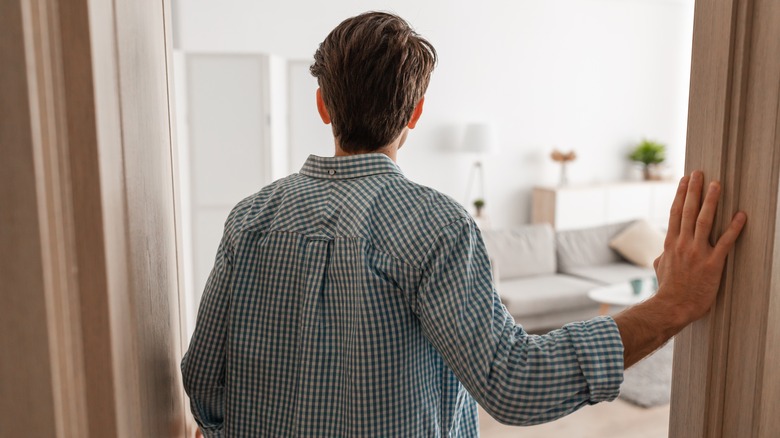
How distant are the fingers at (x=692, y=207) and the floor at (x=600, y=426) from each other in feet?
9.00

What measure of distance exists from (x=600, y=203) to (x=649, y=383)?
3.14 m

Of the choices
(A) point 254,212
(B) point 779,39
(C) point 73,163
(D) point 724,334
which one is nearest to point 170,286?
(A) point 254,212

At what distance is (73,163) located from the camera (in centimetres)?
72

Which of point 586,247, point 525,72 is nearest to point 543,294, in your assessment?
point 586,247

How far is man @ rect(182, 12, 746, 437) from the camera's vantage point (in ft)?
2.89

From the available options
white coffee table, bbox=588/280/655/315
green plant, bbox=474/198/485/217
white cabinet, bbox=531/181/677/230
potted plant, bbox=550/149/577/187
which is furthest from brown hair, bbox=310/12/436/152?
potted plant, bbox=550/149/577/187

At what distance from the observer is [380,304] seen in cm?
93

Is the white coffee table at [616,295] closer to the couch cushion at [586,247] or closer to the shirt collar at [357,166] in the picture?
the couch cushion at [586,247]

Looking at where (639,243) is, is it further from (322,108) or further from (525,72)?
(322,108)

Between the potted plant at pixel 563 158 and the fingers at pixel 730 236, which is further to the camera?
the potted plant at pixel 563 158

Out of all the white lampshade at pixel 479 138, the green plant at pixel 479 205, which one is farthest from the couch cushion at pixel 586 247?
the white lampshade at pixel 479 138

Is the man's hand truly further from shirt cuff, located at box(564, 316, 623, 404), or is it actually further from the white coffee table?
the white coffee table

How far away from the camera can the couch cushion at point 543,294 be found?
474cm

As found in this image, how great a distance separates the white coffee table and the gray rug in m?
0.40
